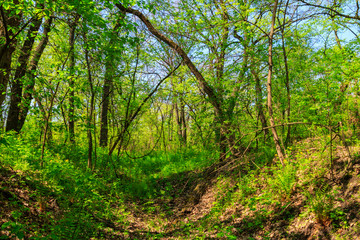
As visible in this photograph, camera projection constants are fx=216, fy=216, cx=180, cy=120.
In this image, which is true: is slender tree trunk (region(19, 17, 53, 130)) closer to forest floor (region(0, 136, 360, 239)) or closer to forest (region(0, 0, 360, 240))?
forest (region(0, 0, 360, 240))

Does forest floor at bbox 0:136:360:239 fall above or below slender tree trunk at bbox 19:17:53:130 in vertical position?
below

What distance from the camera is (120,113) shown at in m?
7.41

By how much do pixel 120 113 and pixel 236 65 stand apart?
4.09m

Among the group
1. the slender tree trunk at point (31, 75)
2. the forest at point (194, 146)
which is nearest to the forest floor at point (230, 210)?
the forest at point (194, 146)

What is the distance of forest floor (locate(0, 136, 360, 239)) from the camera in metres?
2.82

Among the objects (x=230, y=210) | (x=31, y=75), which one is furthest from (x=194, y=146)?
(x=31, y=75)

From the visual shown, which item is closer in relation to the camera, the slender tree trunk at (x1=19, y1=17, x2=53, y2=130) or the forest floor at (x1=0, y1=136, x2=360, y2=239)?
the forest floor at (x1=0, y1=136, x2=360, y2=239)

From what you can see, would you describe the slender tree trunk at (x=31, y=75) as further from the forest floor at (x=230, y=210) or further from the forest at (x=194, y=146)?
the forest floor at (x=230, y=210)

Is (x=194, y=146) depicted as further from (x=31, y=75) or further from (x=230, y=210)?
(x=31, y=75)

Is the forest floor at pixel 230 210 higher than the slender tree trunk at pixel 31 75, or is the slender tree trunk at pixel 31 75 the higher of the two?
the slender tree trunk at pixel 31 75

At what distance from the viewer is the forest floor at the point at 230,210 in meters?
2.82

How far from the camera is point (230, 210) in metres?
4.43

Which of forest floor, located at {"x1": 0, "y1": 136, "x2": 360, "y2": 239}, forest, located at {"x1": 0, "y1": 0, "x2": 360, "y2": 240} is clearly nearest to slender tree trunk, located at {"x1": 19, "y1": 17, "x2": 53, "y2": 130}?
forest, located at {"x1": 0, "y1": 0, "x2": 360, "y2": 240}

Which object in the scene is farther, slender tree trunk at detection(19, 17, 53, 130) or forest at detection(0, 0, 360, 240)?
slender tree trunk at detection(19, 17, 53, 130)
